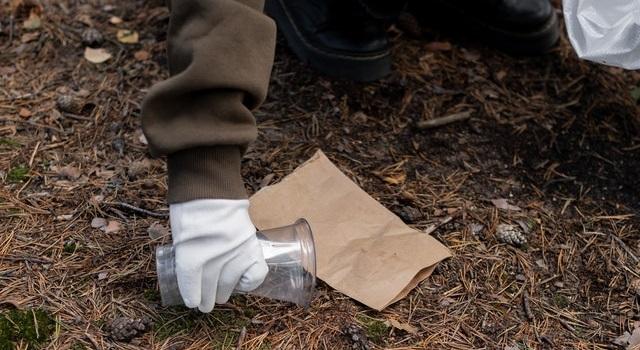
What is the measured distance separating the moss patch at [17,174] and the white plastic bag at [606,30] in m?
1.57

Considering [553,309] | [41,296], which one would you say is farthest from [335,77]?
[41,296]

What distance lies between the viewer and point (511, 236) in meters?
1.87

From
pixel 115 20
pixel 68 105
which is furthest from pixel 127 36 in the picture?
pixel 68 105

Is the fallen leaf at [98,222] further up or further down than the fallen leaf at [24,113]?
further up

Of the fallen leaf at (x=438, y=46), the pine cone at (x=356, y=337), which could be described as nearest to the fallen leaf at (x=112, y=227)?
the pine cone at (x=356, y=337)

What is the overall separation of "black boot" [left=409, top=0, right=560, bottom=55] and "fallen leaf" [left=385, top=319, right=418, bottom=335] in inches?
52.9

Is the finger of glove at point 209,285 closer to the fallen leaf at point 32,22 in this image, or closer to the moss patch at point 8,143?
the moss patch at point 8,143

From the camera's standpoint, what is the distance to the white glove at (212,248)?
1394 mm

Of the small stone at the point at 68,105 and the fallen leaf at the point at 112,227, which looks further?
the small stone at the point at 68,105

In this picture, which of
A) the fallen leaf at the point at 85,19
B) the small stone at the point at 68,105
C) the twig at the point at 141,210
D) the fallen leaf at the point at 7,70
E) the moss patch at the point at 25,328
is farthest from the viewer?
the fallen leaf at the point at 85,19

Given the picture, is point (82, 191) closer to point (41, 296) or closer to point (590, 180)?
point (41, 296)

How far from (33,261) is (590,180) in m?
1.56

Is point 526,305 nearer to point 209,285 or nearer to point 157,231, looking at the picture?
point 209,285

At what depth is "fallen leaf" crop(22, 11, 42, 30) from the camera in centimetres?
244
